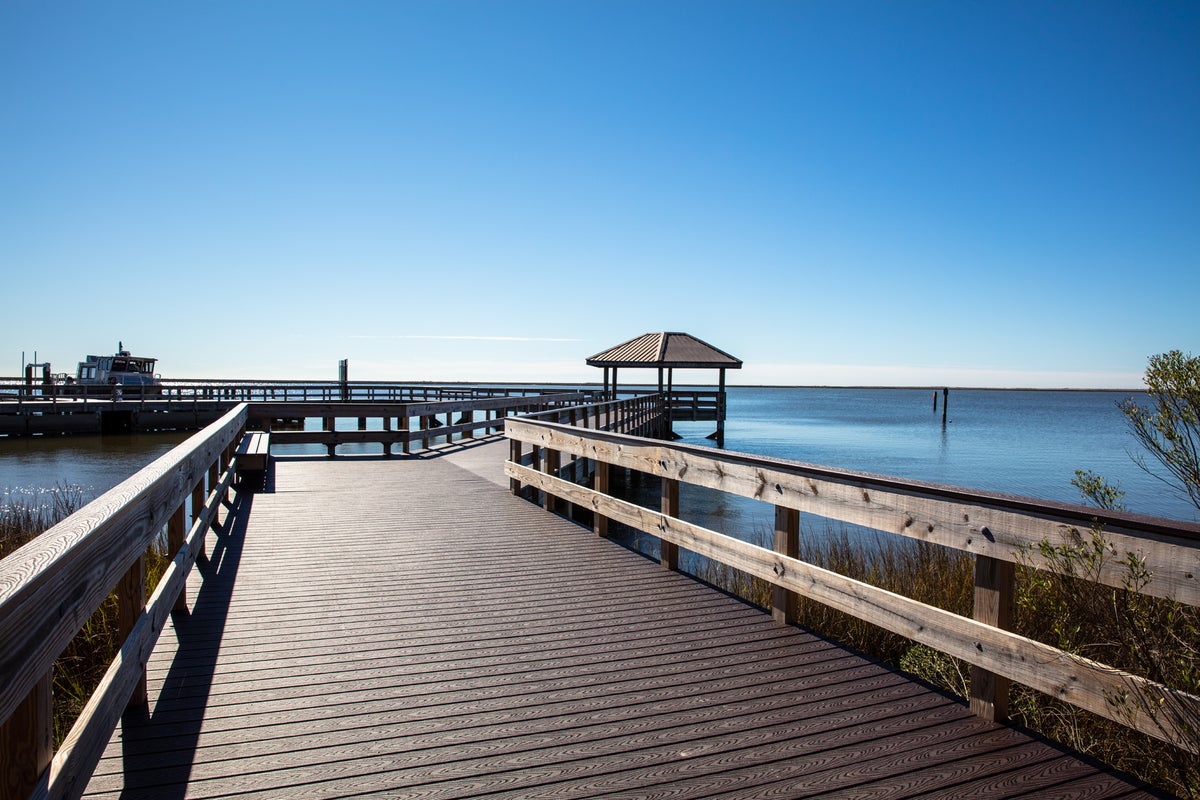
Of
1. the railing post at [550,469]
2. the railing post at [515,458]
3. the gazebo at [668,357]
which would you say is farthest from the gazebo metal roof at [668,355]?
the railing post at [550,469]

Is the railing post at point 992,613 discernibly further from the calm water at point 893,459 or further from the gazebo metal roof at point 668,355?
the gazebo metal roof at point 668,355

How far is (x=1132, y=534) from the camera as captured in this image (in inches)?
97.2

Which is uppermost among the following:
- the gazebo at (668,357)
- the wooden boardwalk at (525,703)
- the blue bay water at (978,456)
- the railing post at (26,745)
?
the gazebo at (668,357)

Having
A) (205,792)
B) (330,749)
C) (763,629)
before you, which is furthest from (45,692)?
(763,629)

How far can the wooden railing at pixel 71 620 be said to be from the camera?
5.09ft

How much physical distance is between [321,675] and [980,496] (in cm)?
304

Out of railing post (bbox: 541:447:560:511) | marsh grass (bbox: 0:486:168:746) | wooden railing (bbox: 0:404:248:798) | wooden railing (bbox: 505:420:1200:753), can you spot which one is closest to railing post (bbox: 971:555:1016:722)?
wooden railing (bbox: 505:420:1200:753)

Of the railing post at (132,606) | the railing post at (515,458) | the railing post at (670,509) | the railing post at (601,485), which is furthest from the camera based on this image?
the railing post at (515,458)

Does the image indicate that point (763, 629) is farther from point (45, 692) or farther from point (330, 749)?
point (45, 692)

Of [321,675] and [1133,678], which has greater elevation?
[1133,678]

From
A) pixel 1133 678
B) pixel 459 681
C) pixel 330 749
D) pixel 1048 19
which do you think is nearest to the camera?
pixel 1133 678

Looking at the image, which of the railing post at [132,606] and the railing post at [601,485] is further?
the railing post at [601,485]

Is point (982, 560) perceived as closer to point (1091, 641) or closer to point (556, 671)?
point (1091, 641)

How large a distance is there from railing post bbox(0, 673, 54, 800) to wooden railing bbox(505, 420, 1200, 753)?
3.06 meters
